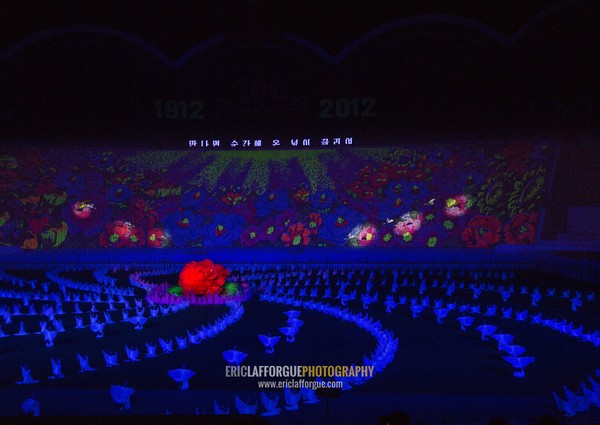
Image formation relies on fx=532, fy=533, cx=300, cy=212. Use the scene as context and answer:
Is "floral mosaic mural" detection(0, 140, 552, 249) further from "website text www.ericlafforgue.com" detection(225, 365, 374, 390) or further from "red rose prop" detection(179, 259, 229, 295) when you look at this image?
"website text www.ericlafforgue.com" detection(225, 365, 374, 390)

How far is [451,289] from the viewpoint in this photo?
1265 centimetres

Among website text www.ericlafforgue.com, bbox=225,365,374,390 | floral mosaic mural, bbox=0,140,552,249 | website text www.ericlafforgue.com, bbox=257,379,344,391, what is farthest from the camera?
floral mosaic mural, bbox=0,140,552,249

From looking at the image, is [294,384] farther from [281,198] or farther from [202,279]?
[281,198]

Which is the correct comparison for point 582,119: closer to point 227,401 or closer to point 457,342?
point 457,342

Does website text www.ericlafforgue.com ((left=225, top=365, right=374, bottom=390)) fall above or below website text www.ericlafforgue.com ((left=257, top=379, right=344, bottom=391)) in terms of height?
below

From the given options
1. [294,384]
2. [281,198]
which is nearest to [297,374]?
[294,384]

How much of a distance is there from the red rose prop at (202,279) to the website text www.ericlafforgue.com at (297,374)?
4734 millimetres

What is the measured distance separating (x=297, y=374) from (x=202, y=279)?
17.4 feet

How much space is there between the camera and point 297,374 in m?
6.82

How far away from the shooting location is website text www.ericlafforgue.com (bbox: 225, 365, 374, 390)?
21.2ft

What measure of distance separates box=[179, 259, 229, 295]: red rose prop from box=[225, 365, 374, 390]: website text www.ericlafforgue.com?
4.73m

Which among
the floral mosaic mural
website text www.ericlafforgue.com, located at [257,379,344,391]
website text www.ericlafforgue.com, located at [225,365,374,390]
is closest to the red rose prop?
website text www.ericlafforgue.com, located at [225,365,374,390]

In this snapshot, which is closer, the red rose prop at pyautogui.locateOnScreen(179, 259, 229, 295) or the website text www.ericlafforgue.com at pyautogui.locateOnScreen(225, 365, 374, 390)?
the website text www.ericlafforgue.com at pyautogui.locateOnScreen(225, 365, 374, 390)

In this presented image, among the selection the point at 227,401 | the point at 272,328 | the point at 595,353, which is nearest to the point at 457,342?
the point at 595,353
